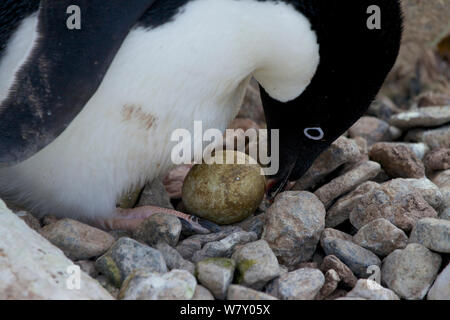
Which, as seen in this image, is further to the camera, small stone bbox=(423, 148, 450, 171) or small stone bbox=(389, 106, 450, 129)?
small stone bbox=(389, 106, 450, 129)

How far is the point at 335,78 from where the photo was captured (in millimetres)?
1795

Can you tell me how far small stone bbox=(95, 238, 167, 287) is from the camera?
4.70 ft

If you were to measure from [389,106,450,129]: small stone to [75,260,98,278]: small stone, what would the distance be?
156 centimetres

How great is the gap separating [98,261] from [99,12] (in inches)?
26.2

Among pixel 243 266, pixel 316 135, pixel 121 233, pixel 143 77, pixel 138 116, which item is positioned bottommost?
pixel 121 233

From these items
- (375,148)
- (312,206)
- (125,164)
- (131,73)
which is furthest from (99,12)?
(375,148)

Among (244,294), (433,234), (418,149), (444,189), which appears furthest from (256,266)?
(418,149)

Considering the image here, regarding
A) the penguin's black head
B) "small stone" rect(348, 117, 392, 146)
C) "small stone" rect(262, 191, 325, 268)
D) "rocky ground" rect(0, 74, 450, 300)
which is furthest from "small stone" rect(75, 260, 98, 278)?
"small stone" rect(348, 117, 392, 146)

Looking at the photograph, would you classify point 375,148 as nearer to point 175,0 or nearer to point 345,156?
point 345,156

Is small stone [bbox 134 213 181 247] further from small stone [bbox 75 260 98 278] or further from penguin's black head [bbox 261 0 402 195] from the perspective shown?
penguin's black head [bbox 261 0 402 195]

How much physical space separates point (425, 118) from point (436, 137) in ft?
0.31

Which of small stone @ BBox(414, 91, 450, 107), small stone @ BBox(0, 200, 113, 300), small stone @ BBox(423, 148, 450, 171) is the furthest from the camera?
small stone @ BBox(414, 91, 450, 107)

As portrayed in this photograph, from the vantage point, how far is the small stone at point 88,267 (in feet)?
4.89

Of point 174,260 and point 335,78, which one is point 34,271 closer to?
point 174,260
